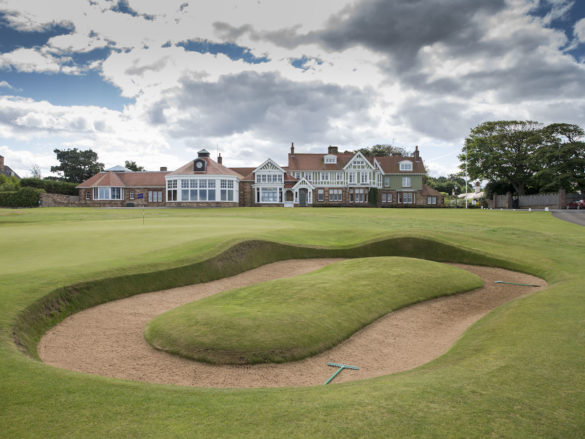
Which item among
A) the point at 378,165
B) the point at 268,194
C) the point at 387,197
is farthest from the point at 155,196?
the point at 387,197

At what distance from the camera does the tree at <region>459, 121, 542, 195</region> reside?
6781 centimetres

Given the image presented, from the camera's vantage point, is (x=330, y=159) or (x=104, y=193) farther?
(x=330, y=159)

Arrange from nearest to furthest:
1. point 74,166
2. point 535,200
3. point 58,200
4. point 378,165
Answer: point 535,200, point 58,200, point 378,165, point 74,166

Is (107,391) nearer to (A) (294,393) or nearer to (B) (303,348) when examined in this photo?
(A) (294,393)

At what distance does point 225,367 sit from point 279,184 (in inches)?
2479

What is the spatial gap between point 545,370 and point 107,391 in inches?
219

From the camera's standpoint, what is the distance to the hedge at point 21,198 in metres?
58.1

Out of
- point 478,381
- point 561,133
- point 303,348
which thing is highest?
point 561,133

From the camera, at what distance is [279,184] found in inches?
2736

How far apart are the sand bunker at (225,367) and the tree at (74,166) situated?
101 metres

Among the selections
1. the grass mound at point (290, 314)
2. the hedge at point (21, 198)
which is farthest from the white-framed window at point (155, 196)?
the grass mound at point (290, 314)

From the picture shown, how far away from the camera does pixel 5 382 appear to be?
5.11 m

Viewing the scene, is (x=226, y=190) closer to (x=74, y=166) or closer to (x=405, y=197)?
(x=405, y=197)

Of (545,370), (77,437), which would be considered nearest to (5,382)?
(77,437)
